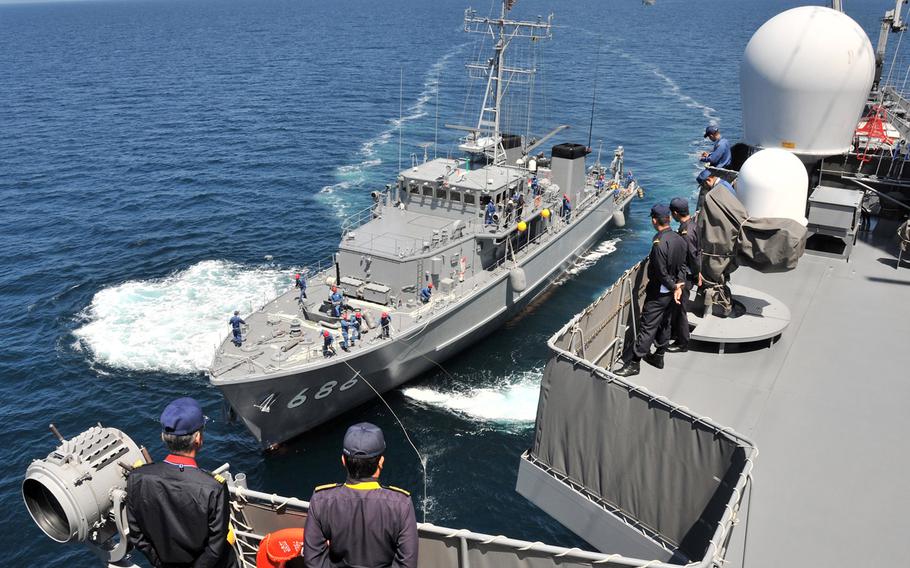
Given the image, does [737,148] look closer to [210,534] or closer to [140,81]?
[210,534]

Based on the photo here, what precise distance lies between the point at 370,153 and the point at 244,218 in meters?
12.2

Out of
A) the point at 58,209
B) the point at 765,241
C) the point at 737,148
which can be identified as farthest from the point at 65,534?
the point at 58,209

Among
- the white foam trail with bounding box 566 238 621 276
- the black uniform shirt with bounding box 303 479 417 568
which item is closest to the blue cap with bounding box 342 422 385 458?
the black uniform shirt with bounding box 303 479 417 568

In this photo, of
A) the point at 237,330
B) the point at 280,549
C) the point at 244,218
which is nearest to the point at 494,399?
the point at 237,330

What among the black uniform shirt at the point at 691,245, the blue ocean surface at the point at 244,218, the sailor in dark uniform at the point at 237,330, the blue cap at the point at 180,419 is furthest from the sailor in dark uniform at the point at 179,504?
the sailor in dark uniform at the point at 237,330

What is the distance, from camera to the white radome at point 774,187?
9570 millimetres

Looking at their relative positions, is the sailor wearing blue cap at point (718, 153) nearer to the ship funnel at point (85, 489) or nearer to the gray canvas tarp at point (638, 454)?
the gray canvas tarp at point (638, 454)

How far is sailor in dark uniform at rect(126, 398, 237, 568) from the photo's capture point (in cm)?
432

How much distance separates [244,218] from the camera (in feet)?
108

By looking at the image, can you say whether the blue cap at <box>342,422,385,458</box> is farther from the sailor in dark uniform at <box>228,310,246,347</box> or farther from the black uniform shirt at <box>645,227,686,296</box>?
the sailor in dark uniform at <box>228,310,246,347</box>

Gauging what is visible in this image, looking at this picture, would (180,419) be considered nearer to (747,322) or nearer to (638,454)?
(638,454)

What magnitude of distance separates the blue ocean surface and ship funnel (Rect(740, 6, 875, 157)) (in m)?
10.0

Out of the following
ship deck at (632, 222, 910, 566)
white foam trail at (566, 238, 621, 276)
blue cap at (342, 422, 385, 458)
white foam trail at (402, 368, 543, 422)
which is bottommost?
white foam trail at (402, 368, 543, 422)

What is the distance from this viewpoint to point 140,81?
67.4 m
